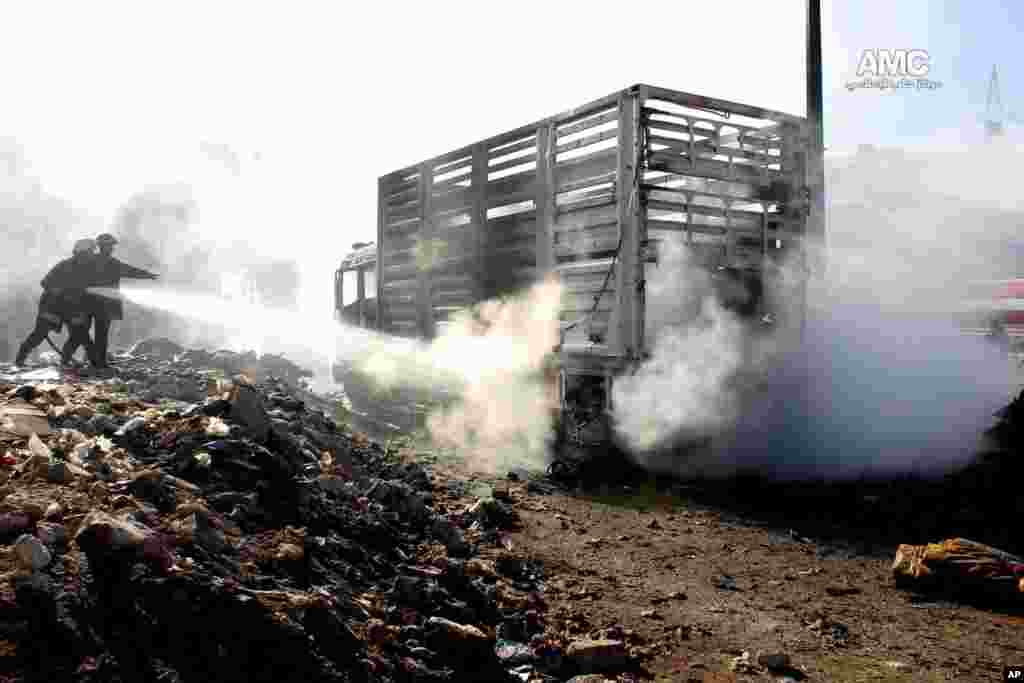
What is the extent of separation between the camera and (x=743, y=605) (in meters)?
4.07

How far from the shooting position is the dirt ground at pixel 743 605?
332cm

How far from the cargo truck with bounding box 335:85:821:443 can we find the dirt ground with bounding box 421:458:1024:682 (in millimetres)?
2152

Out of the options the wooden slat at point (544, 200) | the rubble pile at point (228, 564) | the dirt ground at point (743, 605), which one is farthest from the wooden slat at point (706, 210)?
the rubble pile at point (228, 564)

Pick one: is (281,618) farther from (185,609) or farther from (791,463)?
(791,463)

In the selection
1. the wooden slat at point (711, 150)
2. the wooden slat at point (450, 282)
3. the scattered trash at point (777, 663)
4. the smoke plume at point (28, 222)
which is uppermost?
the smoke plume at point (28, 222)

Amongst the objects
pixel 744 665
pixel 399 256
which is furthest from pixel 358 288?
pixel 744 665

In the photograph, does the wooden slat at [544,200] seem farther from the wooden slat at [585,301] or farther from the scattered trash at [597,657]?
the scattered trash at [597,657]

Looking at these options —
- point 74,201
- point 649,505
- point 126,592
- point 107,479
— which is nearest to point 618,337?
point 649,505

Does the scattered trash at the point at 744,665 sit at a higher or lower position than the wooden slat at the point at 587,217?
lower

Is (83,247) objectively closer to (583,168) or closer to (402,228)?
(402,228)

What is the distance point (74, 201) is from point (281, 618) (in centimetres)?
2965

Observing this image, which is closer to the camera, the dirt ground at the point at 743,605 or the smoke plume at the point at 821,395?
the dirt ground at the point at 743,605

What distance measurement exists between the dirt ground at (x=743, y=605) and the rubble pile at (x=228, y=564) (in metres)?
0.40

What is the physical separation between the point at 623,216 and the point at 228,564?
522 centimetres
